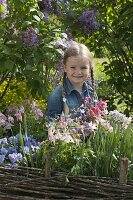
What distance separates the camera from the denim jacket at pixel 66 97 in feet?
11.2

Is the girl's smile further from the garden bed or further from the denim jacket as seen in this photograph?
the garden bed

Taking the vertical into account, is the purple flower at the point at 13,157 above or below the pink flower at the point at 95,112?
below

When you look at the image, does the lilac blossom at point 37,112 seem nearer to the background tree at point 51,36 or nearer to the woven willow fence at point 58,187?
the background tree at point 51,36

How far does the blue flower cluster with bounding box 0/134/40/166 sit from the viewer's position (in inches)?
103

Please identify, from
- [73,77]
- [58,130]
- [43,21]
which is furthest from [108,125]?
[43,21]

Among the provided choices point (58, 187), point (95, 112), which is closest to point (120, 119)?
point (95, 112)

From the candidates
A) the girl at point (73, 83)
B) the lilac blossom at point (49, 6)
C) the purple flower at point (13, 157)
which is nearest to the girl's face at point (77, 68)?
the girl at point (73, 83)

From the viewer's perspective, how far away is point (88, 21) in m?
4.29

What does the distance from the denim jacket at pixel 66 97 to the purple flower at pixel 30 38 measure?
1.22ft

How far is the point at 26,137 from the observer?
2781 mm

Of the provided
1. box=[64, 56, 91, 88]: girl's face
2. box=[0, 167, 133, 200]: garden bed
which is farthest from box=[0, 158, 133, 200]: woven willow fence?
box=[64, 56, 91, 88]: girl's face

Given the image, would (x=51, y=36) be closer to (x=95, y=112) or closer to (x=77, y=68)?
(x=77, y=68)

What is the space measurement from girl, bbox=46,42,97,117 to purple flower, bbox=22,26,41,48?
13.0 inches

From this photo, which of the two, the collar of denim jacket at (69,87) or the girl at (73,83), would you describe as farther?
the collar of denim jacket at (69,87)
